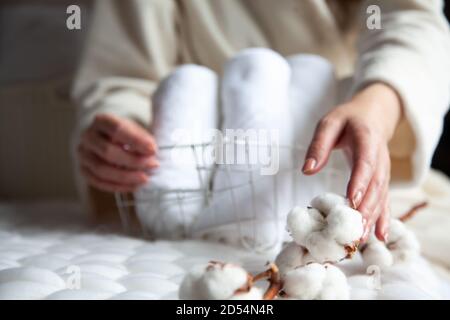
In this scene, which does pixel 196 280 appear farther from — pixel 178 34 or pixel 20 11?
pixel 20 11

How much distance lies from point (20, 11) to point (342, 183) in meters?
0.75

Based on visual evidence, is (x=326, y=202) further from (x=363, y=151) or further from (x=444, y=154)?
(x=444, y=154)

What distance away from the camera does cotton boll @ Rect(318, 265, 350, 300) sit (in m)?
0.33

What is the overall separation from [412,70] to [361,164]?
20 centimetres

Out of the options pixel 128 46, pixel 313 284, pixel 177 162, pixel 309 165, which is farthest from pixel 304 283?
pixel 128 46

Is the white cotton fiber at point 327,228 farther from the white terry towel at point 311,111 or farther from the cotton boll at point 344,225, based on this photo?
the white terry towel at point 311,111

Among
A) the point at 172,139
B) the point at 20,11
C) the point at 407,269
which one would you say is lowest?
the point at 407,269

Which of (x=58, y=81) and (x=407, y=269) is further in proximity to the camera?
(x=58, y=81)

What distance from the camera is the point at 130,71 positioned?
0.78 meters

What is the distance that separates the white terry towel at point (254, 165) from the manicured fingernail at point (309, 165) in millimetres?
103

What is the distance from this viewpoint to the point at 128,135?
0.56m

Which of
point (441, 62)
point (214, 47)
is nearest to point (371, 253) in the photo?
point (441, 62)

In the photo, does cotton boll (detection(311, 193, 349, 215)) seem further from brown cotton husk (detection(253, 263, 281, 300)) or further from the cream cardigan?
the cream cardigan

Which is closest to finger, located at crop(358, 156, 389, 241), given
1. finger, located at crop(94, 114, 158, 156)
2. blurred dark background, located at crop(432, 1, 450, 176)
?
finger, located at crop(94, 114, 158, 156)
